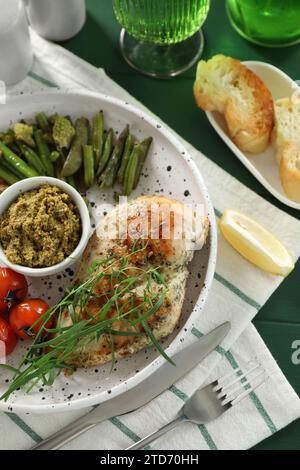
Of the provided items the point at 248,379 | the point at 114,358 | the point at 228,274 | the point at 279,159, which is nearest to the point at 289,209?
the point at 279,159

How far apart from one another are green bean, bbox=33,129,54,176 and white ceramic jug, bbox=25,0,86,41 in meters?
0.62

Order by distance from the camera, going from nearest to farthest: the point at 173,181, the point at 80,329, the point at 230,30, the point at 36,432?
1. the point at 80,329
2. the point at 36,432
3. the point at 173,181
4. the point at 230,30

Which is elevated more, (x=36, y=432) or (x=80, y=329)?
(x=80, y=329)

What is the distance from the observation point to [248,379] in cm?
292

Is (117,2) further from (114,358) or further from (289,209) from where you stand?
(114,358)

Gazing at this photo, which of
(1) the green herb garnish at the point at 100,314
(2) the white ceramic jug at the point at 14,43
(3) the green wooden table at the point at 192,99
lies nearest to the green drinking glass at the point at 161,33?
(3) the green wooden table at the point at 192,99

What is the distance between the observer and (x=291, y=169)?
3.04 meters

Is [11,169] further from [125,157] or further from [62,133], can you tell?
[125,157]

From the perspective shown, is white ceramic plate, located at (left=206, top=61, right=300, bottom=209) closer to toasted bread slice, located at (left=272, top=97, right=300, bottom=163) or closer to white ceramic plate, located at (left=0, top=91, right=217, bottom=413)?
toasted bread slice, located at (left=272, top=97, right=300, bottom=163)

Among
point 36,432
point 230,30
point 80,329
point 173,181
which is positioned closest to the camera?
point 80,329

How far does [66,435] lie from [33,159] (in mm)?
1156

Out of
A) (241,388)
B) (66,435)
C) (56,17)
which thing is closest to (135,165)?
(56,17)

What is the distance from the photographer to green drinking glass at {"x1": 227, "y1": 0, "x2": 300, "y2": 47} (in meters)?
3.38
